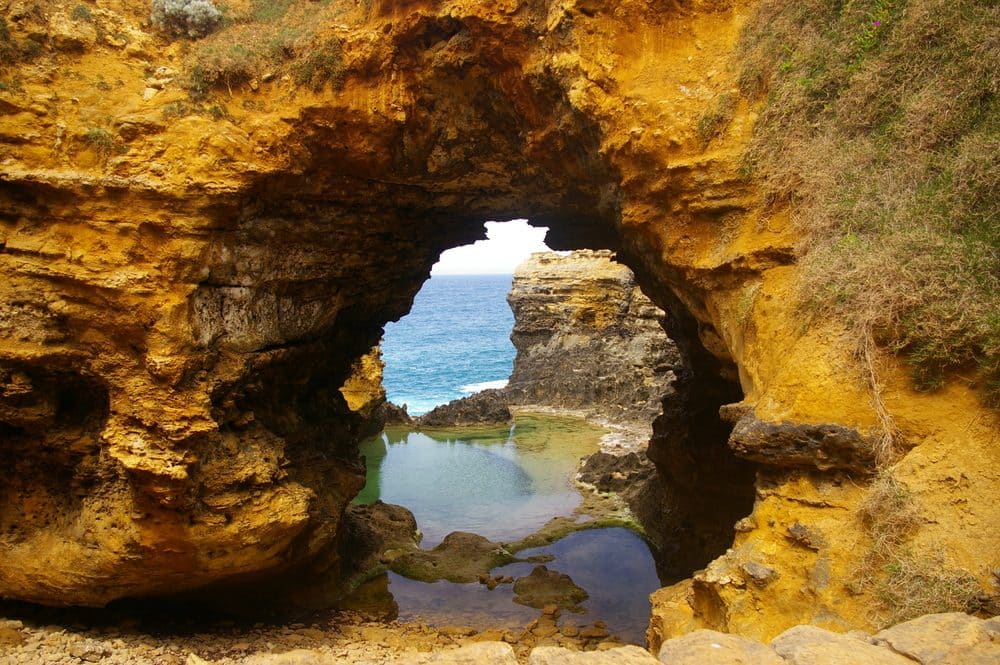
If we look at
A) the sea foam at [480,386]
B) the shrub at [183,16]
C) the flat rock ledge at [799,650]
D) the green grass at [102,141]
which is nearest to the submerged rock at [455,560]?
the green grass at [102,141]

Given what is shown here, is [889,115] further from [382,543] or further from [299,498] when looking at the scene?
[382,543]

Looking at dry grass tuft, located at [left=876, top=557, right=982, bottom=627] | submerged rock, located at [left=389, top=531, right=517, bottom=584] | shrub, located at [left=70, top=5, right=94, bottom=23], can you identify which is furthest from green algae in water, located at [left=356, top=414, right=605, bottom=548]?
shrub, located at [left=70, top=5, right=94, bottom=23]

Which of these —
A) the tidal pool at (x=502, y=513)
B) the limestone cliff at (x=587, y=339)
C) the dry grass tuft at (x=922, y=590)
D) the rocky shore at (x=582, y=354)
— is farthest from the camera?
the limestone cliff at (x=587, y=339)

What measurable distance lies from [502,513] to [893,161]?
1396 cm

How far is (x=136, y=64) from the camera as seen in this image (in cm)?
973

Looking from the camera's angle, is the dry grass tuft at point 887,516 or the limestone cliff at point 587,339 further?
the limestone cliff at point 587,339

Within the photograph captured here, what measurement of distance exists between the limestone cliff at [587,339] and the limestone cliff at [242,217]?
19735 mm

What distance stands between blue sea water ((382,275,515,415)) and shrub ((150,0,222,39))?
937 inches

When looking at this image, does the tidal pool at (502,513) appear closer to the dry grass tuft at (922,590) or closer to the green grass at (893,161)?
the dry grass tuft at (922,590)

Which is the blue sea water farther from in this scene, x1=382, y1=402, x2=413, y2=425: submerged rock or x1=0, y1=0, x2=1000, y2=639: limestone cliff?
x1=0, y1=0, x2=1000, y2=639: limestone cliff

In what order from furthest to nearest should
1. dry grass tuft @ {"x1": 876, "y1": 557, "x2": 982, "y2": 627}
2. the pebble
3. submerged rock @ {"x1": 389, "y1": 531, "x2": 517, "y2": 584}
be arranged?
submerged rock @ {"x1": 389, "y1": 531, "x2": 517, "y2": 584}, the pebble, dry grass tuft @ {"x1": 876, "y1": 557, "x2": 982, "y2": 627}

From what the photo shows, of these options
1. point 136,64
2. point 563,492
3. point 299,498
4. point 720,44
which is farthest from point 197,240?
point 563,492

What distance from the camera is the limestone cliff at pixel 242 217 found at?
8250 mm

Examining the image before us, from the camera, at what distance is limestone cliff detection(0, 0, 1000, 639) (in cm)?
825
